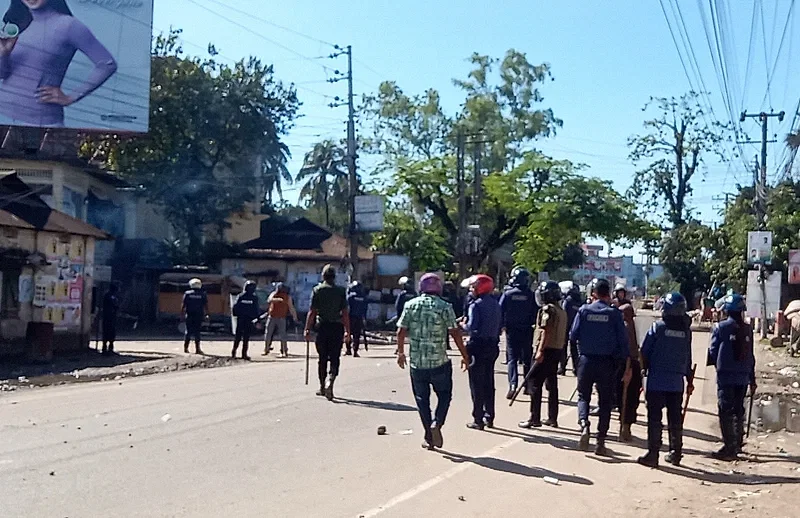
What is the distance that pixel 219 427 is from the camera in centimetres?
1197

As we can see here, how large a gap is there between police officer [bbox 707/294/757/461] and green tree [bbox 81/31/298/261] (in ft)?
116

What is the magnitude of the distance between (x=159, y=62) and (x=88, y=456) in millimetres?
37657

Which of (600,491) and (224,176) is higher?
(224,176)

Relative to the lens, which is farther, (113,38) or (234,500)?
(113,38)

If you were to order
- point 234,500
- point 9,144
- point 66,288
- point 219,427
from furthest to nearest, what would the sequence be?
1. point 9,144
2. point 66,288
3. point 219,427
4. point 234,500

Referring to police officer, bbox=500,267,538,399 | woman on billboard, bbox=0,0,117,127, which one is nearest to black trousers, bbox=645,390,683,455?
police officer, bbox=500,267,538,399

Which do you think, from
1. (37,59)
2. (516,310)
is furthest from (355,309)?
(37,59)

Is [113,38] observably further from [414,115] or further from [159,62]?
[414,115]

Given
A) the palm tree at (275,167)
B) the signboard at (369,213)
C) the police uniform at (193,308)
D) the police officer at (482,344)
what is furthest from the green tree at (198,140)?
the police officer at (482,344)

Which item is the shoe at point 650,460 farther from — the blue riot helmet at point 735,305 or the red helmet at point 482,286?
the red helmet at point 482,286

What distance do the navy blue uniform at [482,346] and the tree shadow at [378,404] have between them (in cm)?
200

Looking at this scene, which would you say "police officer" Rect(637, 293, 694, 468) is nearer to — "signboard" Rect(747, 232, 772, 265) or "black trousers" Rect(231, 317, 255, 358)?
"black trousers" Rect(231, 317, 255, 358)

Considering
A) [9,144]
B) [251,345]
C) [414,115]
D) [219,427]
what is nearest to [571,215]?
[414,115]

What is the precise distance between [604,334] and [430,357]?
1.86m
